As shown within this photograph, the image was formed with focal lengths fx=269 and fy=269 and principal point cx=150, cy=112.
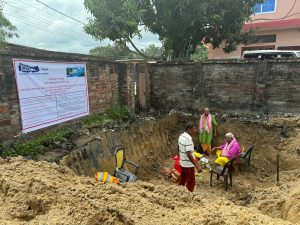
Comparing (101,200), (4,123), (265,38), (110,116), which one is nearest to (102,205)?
(101,200)

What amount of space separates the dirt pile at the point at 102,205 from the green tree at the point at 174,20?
7.93m

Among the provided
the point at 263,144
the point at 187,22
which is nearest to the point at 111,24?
the point at 187,22

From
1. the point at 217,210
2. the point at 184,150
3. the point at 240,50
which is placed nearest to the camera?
the point at 217,210

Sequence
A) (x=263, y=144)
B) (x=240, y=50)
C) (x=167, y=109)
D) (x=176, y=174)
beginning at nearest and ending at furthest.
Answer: (x=176, y=174) < (x=263, y=144) < (x=167, y=109) < (x=240, y=50)

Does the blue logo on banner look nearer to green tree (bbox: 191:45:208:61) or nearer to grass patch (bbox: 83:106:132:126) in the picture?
grass patch (bbox: 83:106:132:126)

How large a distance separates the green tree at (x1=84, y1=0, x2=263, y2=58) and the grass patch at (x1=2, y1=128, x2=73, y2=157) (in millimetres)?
5290

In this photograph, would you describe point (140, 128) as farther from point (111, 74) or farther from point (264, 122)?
point (264, 122)

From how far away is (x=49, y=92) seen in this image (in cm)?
649

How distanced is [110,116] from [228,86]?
182 inches

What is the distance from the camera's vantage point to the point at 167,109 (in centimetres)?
1139

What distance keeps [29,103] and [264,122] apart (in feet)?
24.0

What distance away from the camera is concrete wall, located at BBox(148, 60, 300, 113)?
934cm

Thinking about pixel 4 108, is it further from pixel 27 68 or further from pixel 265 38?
pixel 265 38

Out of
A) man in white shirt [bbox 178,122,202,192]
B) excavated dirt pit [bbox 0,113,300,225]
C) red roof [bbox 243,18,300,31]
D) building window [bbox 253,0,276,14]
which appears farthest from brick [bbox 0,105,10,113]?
building window [bbox 253,0,276,14]
